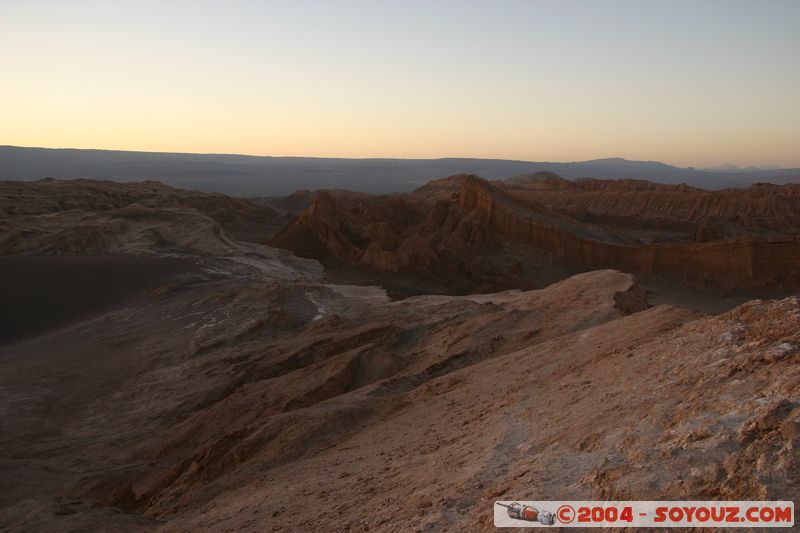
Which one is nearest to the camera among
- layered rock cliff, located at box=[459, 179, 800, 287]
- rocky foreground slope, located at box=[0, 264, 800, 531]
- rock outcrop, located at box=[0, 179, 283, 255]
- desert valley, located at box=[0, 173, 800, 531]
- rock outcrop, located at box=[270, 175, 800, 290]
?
rocky foreground slope, located at box=[0, 264, 800, 531]

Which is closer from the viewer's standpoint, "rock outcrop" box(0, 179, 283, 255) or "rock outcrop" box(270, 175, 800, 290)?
"rock outcrop" box(270, 175, 800, 290)

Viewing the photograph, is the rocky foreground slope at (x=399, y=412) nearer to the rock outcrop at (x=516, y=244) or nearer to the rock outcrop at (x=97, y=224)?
the rock outcrop at (x=97, y=224)

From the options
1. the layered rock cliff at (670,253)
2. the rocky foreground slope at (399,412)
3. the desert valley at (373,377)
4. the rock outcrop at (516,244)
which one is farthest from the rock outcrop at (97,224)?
the layered rock cliff at (670,253)

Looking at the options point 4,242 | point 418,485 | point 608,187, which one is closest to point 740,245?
point 418,485

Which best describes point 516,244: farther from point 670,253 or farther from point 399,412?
Result: point 399,412

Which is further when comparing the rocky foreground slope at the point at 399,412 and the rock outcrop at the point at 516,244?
the rock outcrop at the point at 516,244

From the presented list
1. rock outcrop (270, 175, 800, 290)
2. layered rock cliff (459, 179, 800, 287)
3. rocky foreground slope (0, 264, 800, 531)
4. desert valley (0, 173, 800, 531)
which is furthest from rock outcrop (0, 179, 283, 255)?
layered rock cliff (459, 179, 800, 287)

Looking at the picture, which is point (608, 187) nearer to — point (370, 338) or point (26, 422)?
point (370, 338)

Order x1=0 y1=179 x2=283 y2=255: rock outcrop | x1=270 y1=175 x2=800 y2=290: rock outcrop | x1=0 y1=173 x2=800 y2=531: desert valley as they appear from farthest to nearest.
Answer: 1. x1=0 y1=179 x2=283 y2=255: rock outcrop
2. x1=270 y1=175 x2=800 y2=290: rock outcrop
3. x1=0 y1=173 x2=800 y2=531: desert valley

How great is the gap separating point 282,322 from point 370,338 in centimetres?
362

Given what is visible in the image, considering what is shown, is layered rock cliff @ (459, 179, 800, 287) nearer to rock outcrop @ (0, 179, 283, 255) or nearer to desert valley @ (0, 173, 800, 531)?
desert valley @ (0, 173, 800, 531)

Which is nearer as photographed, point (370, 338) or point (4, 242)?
point (370, 338)

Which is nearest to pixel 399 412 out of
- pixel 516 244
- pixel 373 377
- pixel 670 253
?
pixel 373 377

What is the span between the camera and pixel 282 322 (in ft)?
51.3
